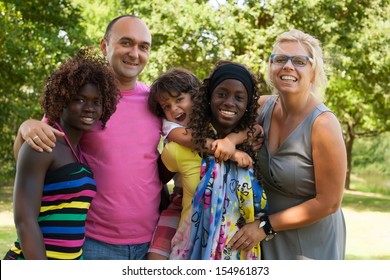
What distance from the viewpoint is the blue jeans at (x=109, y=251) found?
3490 mm

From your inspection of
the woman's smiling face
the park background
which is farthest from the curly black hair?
the park background

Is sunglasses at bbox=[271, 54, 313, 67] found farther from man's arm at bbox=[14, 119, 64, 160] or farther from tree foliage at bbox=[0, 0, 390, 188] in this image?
tree foliage at bbox=[0, 0, 390, 188]

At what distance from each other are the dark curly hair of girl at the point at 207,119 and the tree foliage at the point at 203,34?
11.3 m

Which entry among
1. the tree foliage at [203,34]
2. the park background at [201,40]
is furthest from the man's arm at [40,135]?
the tree foliage at [203,34]

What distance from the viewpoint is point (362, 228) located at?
14711mm

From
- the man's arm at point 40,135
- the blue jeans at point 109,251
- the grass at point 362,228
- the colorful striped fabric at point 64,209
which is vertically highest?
the man's arm at point 40,135

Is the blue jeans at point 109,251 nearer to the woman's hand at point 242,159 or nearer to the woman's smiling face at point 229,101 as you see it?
the woman's hand at point 242,159

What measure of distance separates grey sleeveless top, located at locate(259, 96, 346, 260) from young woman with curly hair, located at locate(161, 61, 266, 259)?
0.55 feet

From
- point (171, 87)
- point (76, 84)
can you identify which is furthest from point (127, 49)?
point (76, 84)

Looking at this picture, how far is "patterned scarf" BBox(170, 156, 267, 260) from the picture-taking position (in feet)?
10.9

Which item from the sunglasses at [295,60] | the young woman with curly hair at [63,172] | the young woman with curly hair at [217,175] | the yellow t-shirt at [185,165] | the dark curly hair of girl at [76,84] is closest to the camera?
the young woman with curly hair at [63,172]

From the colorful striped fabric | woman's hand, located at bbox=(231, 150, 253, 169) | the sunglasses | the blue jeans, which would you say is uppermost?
the sunglasses

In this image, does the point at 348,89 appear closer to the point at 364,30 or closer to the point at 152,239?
the point at 364,30

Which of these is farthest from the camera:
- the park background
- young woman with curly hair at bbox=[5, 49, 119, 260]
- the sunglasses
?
the park background
